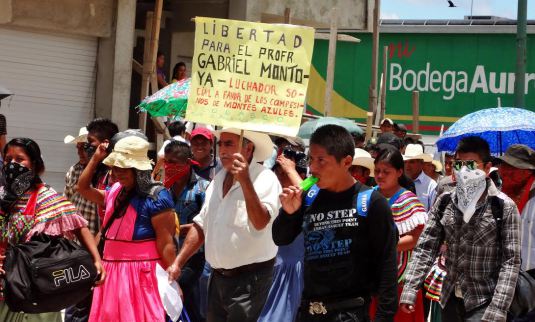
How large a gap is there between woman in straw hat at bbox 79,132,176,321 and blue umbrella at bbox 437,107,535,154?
2.56 metres

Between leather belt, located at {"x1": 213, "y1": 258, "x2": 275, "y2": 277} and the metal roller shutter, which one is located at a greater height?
the metal roller shutter

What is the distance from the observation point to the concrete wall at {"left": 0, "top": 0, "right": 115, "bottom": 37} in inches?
531

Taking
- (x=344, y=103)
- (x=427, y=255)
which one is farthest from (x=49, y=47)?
(x=344, y=103)

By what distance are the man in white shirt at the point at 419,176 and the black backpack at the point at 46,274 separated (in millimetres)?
4569

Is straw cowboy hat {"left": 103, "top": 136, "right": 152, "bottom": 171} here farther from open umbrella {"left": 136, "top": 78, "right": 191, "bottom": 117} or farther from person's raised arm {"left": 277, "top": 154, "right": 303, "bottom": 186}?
open umbrella {"left": 136, "top": 78, "right": 191, "bottom": 117}

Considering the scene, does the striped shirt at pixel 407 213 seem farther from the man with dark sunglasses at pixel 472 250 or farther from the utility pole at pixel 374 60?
the utility pole at pixel 374 60

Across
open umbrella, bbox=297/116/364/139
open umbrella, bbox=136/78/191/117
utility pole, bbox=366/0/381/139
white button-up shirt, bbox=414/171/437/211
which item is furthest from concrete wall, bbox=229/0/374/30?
white button-up shirt, bbox=414/171/437/211

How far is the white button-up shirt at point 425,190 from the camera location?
11.1 metres

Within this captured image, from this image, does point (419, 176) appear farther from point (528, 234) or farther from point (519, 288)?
point (519, 288)

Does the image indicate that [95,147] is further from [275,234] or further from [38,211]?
[275,234]

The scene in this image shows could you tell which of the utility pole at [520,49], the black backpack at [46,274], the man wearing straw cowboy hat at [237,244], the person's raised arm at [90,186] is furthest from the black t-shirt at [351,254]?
the utility pole at [520,49]

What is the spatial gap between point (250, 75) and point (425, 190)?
4.39 metres

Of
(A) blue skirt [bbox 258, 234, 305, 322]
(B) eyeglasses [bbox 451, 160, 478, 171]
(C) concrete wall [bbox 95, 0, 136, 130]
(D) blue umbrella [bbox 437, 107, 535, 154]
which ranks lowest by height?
(A) blue skirt [bbox 258, 234, 305, 322]

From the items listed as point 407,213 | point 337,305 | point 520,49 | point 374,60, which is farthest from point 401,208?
point 520,49
